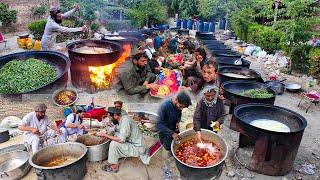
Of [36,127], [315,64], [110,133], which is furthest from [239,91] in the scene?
[36,127]

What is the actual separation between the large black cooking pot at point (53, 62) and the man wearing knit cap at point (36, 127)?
5.17 ft

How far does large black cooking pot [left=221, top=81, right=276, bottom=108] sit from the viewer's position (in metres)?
7.62

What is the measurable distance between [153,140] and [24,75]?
13.5ft

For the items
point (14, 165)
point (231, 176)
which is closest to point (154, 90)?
point (231, 176)

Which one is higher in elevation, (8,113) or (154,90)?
(154,90)

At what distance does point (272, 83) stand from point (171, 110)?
606 cm

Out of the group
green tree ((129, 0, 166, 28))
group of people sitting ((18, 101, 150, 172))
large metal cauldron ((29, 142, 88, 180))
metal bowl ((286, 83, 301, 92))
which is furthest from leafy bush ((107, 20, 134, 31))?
large metal cauldron ((29, 142, 88, 180))

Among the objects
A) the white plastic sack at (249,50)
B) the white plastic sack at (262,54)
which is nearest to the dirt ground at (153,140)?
the white plastic sack at (262,54)

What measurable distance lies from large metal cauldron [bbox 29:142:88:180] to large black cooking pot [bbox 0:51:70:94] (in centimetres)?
236

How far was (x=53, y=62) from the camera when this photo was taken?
9516mm

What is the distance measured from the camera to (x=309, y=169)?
617cm

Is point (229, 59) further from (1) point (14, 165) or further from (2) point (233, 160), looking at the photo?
(1) point (14, 165)

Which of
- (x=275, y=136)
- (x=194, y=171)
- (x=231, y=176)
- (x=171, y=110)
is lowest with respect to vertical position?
(x=231, y=176)

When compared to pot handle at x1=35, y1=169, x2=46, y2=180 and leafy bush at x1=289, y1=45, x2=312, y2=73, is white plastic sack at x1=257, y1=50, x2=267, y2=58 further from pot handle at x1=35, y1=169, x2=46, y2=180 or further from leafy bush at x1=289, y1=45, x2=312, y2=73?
pot handle at x1=35, y1=169, x2=46, y2=180
